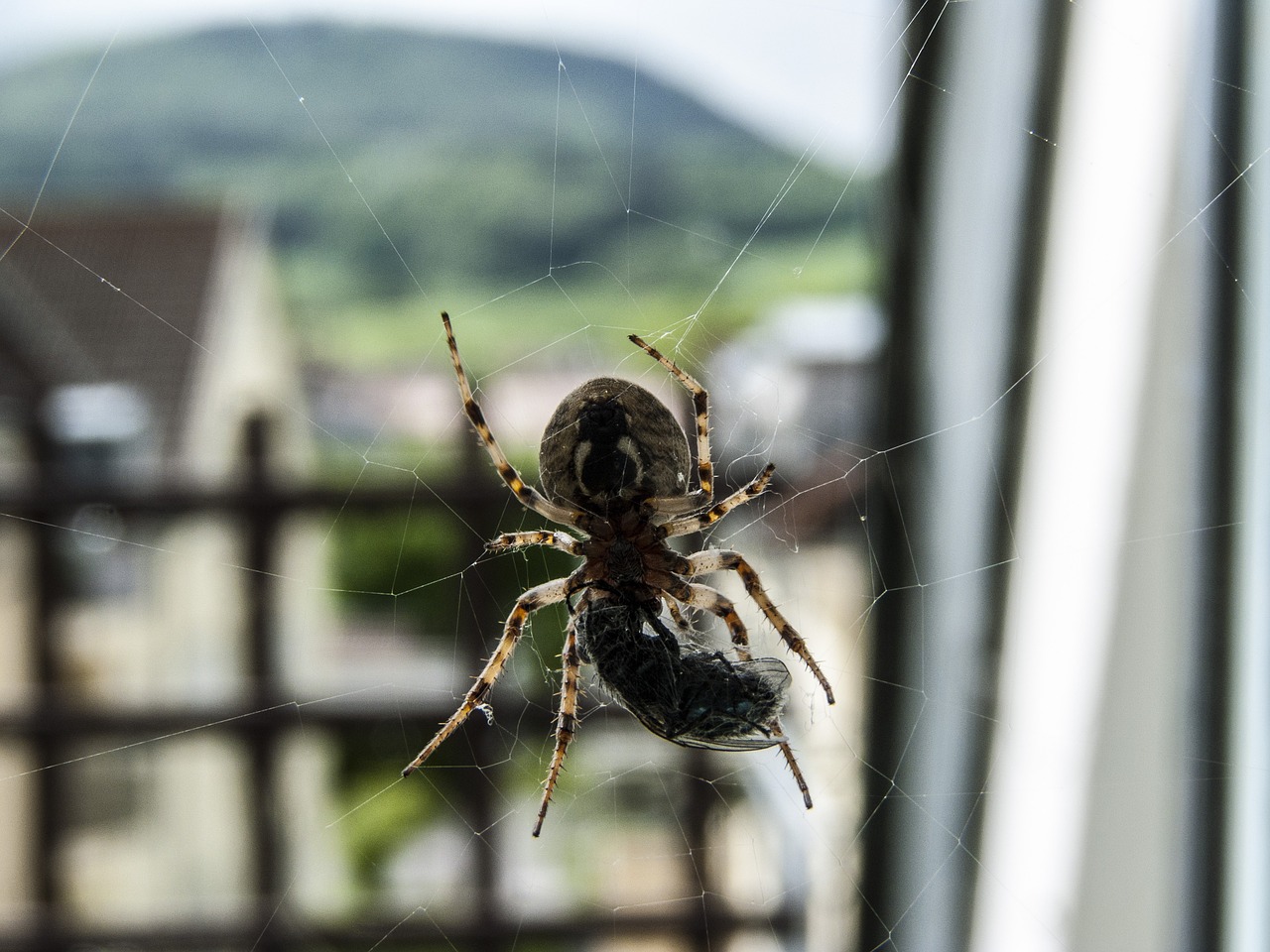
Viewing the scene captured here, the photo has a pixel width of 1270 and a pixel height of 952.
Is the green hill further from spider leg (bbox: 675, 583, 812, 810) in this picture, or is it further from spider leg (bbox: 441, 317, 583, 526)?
spider leg (bbox: 675, 583, 812, 810)

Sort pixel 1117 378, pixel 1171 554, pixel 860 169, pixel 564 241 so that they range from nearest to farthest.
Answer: pixel 564 241, pixel 1171 554, pixel 1117 378, pixel 860 169

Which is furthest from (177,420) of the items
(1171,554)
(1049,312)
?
(1171,554)

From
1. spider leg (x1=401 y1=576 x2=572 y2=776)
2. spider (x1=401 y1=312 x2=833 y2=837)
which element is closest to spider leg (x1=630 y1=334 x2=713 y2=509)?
spider (x1=401 y1=312 x2=833 y2=837)

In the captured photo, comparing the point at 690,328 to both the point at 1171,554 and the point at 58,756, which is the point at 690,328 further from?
the point at 58,756

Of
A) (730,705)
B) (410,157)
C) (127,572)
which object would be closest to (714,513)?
(730,705)

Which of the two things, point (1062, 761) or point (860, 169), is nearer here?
point (1062, 761)

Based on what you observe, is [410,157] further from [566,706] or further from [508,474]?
[566,706]
